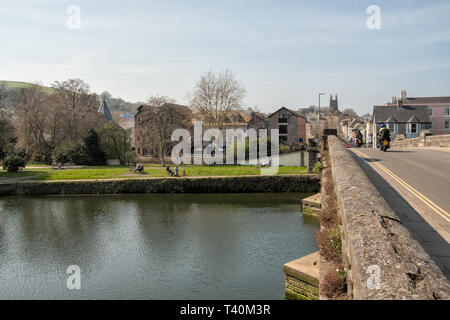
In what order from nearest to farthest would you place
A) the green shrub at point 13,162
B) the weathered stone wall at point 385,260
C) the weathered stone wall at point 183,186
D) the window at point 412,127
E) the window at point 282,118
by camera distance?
A: the weathered stone wall at point 385,260 < the weathered stone wall at point 183,186 < the green shrub at point 13,162 < the window at point 412,127 < the window at point 282,118

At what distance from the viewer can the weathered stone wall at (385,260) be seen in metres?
3.15

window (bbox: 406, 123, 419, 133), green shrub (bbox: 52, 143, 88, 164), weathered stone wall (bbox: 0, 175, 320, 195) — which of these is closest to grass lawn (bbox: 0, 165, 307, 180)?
weathered stone wall (bbox: 0, 175, 320, 195)

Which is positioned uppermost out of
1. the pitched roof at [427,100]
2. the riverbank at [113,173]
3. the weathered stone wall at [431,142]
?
the pitched roof at [427,100]

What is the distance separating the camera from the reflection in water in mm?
12430

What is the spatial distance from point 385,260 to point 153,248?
47.7 feet

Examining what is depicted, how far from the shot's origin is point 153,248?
16.8 metres

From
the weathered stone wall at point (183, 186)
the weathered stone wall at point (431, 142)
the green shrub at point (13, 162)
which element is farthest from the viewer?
the green shrub at point (13, 162)

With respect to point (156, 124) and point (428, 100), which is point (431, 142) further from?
point (428, 100)

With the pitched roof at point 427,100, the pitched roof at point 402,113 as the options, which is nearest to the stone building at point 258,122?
the pitched roof at point 402,113

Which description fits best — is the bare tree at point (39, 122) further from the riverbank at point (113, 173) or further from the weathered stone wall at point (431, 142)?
the weathered stone wall at point (431, 142)

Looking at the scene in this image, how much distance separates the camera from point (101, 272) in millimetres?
13961

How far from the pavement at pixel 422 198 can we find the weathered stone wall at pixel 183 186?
692 inches

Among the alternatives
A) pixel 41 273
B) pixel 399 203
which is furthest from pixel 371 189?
pixel 41 273
